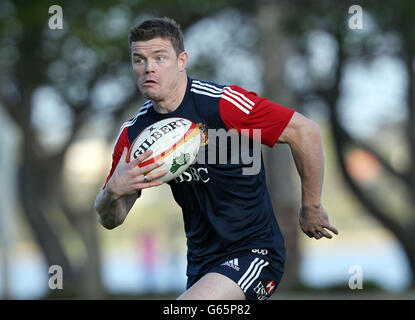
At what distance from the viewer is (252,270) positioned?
501 cm

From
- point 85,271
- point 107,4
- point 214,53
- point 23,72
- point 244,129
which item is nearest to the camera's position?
point 244,129

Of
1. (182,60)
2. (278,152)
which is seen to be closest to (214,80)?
(278,152)

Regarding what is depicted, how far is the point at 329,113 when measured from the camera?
60.3ft

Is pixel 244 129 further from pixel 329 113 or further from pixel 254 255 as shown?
pixel 329 113

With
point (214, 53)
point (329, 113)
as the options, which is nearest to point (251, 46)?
point (214, 53)

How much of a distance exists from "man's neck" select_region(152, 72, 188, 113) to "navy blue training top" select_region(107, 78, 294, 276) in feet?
0.12

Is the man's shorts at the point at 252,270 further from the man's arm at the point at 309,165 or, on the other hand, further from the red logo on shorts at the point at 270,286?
the man's arm at the point at 309,165

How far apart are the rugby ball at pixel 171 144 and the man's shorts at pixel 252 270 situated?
0.72m

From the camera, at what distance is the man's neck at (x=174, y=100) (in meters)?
5.14

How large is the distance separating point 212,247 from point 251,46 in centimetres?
1321

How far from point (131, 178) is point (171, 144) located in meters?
0.42
